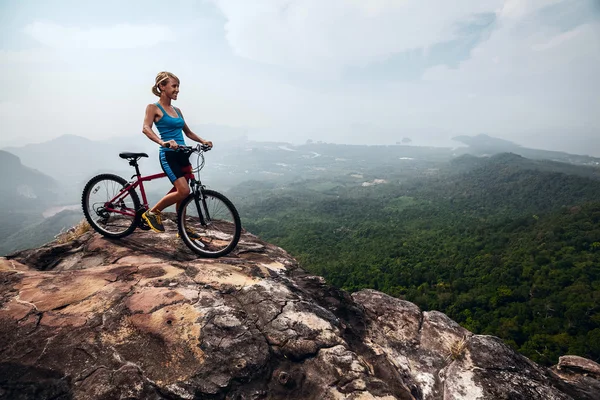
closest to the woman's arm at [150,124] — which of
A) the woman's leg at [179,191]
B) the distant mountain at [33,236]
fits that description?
the woman's leg at [179,191]

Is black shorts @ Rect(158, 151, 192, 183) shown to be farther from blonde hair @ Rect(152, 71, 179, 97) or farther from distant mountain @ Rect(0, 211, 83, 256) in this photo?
distant mountain @ Rect(0, 211, 83, 256)

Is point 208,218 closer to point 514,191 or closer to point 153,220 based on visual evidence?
A: point 153,220

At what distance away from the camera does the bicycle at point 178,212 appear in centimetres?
624

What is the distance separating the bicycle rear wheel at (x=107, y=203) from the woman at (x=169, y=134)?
1.84 ft

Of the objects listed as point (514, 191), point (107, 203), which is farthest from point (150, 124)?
point (514, 191)

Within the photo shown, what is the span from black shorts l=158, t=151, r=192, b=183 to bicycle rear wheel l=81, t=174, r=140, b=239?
1229mm

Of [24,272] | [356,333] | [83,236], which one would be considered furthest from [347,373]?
[83,236]

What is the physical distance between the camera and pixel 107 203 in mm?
6949

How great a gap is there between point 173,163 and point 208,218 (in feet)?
4.91

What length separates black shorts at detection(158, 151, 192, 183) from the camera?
6066mm

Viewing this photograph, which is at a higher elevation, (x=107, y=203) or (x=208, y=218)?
(x=107, y=203)

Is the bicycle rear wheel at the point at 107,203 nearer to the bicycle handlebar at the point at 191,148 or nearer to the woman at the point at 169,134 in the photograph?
the woman at the point at 169,134

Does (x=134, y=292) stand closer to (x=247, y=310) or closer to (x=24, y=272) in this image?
(x=247, y=310)

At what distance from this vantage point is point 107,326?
163 inches
